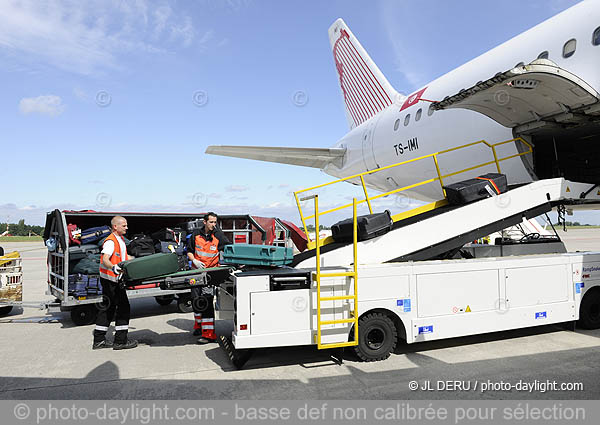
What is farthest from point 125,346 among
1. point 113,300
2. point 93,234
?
point 93,234

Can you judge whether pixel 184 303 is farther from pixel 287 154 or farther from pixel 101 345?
pixel 287 154

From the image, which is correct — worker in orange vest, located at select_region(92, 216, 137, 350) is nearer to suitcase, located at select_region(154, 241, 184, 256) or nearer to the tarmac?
the tarmac

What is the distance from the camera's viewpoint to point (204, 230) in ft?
23.7

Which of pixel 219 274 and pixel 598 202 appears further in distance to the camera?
pixel 598 202

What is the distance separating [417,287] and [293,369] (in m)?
1.90

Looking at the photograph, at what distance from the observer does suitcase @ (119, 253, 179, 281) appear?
5.75m

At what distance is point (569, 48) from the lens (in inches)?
288

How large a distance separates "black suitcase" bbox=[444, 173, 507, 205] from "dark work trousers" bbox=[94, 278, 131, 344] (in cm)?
513

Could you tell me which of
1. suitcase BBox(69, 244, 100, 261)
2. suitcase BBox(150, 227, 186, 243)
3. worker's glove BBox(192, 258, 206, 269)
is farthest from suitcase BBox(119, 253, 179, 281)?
suitcase BBox(150, 227, 186, 243)

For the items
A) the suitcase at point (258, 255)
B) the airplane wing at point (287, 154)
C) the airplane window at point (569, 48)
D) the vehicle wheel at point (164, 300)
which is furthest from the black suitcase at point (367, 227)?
the airplane wing at point (287, 154)

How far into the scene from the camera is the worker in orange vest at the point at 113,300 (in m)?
6.35

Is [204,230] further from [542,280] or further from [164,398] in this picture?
[542,280]
